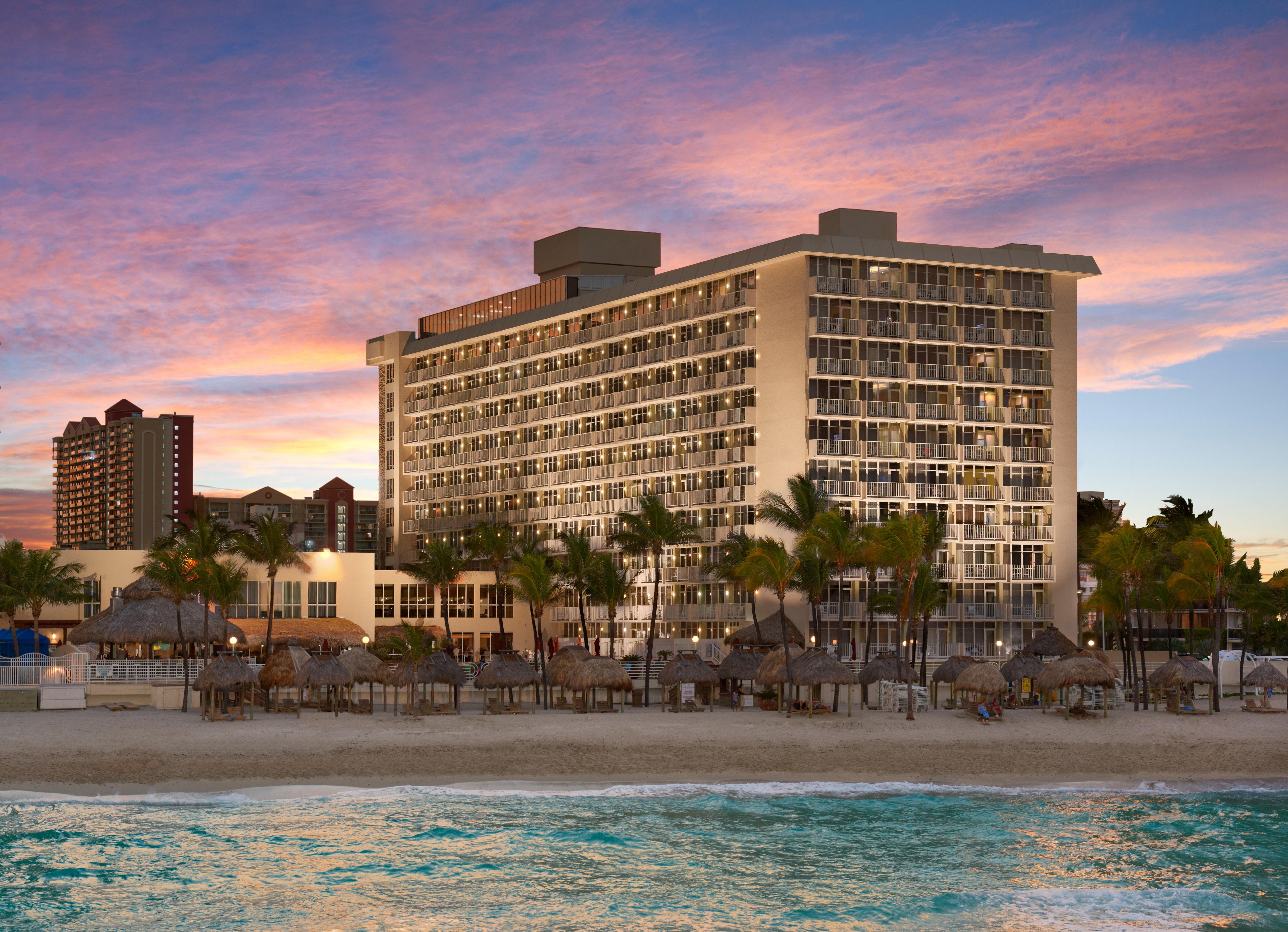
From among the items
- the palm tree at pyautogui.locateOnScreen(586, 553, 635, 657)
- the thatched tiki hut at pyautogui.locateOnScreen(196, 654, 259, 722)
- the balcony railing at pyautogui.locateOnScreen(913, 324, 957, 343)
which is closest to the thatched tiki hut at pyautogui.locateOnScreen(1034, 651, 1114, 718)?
the palm tree at pyautogui.locateOnScreen(586, 553, 635, 657)

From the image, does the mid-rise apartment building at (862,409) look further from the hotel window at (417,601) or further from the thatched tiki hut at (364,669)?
the thatched tiki hut at (364,669)

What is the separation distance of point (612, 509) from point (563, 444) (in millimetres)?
8006

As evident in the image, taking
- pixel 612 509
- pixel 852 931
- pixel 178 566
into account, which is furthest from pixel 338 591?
pixel 852 931

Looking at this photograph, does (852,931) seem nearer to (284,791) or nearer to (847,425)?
(284,791)

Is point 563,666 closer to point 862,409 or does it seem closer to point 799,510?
point 799,510

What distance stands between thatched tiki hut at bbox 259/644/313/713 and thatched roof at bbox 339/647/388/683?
1305 mm

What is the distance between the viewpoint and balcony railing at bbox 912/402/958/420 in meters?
88.1

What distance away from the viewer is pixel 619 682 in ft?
160

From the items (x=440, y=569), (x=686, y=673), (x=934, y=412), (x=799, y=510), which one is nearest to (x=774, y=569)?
(x=686, y=673)

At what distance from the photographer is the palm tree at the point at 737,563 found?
5841 centimetres

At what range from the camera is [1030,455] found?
9012 cm

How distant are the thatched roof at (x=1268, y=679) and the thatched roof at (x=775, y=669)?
17.1 m

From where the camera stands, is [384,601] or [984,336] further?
[384,601]

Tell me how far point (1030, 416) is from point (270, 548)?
162 feet
